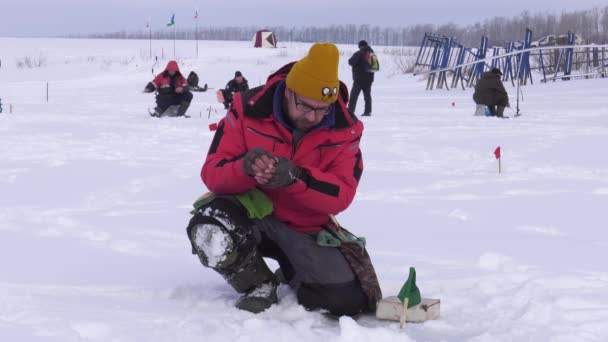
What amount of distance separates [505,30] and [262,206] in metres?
88.7

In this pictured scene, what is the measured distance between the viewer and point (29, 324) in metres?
2.83

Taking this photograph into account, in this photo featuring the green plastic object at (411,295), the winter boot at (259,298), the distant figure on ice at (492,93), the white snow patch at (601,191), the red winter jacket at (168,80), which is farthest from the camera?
the red winter jacket at (168,80)

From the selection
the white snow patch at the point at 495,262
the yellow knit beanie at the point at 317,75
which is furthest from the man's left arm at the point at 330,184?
the white snow patch at the point at 495,262

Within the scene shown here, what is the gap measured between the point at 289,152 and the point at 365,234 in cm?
179

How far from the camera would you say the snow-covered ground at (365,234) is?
3.02 meters

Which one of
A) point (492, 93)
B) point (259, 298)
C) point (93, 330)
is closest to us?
point (93, 330)

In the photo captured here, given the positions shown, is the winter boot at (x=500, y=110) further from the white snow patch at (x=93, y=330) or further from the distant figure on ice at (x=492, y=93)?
the white snow patch at (x=93, y=330)

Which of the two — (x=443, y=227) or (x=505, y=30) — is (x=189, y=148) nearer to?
(x=443, y=227)

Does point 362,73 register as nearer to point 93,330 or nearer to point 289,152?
point 289,152

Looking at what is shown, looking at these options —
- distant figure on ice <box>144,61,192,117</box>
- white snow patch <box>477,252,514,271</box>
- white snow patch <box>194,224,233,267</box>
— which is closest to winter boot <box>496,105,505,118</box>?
distant figure on ice <box>144,61,192,117</box>

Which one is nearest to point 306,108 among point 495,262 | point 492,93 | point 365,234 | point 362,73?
point 495,262

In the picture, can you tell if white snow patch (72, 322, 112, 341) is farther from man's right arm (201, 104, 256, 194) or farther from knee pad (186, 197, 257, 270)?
man's right arm (201, 104, 256, 194)

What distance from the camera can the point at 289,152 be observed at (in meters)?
3.34

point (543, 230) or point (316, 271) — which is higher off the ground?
point (316, 271)
